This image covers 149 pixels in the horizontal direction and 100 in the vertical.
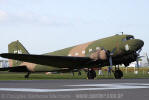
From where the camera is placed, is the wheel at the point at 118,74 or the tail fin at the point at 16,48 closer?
the wheel at the point at 118,74

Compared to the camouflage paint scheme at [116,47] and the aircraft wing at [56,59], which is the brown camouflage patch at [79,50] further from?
the aircraft wing at [56,59]

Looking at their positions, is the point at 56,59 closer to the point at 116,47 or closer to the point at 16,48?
the point at 116,47

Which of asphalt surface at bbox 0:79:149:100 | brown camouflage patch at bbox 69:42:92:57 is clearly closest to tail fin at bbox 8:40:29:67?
brown camouflage patch at bbox 69:42:92:57

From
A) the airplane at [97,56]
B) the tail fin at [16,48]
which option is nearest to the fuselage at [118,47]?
the airplane at [97,56]

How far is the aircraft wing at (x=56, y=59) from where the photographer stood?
30938mm

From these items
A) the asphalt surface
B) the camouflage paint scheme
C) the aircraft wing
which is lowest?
Result: the asphalt surface

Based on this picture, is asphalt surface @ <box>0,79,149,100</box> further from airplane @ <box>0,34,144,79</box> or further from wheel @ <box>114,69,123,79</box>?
wheel @ <box>114,69,123,79</box>

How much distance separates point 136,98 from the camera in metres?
10.2

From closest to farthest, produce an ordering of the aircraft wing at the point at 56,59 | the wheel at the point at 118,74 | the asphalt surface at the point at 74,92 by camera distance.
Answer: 1. the asphalt surface at the point at 74,92
2. the aircraft wing at the point at 56,59
3. the wheel at the point at 118,74

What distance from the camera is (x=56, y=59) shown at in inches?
1266

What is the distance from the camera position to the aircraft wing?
30.9 meters

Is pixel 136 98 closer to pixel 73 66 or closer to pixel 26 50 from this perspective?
pixel 73 66

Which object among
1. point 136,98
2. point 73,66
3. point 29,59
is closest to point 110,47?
point 73,66

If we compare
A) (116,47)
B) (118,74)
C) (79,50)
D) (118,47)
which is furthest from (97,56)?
(79,50)
